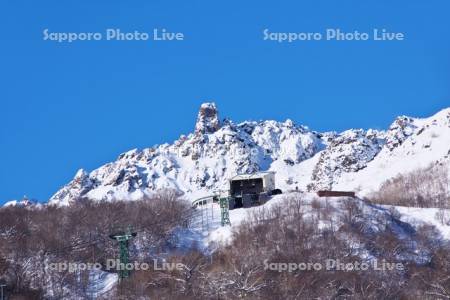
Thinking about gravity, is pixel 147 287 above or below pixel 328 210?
below

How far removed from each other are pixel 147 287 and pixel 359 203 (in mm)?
36133

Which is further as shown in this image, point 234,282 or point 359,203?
point 359,203

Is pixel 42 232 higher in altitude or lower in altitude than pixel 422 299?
higher

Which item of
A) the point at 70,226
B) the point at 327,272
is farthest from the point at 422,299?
the point at 70,226

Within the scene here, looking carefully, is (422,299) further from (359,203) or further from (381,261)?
(359,203)

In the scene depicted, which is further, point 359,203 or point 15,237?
point 359,203

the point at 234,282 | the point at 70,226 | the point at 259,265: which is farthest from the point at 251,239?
the point at 70,226

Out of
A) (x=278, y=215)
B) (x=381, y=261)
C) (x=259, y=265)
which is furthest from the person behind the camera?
(x=278, y=215)

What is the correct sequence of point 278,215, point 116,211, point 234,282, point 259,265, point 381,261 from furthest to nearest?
point 116,211 < point 278,215 < point 381,261 < point 259,265 < point 234,282

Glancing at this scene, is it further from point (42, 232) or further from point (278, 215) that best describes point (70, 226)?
point (278, 215)

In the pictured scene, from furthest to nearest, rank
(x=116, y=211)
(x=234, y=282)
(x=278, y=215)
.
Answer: (x=116, y=211) → (x=278, y=215) → (x=234, y=282)

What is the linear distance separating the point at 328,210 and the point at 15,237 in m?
35.2

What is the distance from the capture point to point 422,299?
90000mm

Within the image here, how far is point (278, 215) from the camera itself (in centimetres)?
10931
